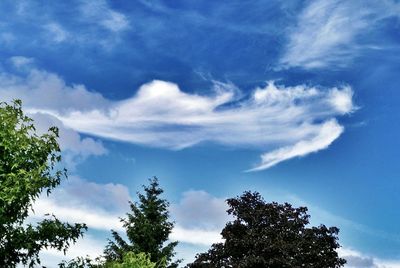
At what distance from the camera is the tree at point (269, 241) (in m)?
30.0

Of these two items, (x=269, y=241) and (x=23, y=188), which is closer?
(x=23, y=188)

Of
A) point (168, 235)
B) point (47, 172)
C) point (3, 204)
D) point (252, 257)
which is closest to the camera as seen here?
point (3, 204)

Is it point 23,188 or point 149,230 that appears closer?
point 23,188

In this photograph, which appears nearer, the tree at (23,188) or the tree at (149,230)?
the tree at (23,188)

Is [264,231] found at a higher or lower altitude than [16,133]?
higher

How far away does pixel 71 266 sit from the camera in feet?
64.7

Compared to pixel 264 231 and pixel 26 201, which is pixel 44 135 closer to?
pixel 26 201

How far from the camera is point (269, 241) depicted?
1198 inches

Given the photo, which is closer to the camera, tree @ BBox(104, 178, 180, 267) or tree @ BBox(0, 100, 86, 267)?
tree @ BBox(0, 100, 86, 267)

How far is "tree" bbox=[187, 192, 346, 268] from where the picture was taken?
30016 millimetres

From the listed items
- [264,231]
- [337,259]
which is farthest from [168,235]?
[337,259]

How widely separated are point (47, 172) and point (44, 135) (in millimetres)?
1337

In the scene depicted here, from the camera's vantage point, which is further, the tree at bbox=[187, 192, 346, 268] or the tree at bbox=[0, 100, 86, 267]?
the tree at bbox=[187, 192, 346, 268]

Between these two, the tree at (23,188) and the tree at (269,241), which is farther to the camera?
the tree at (269,241)
